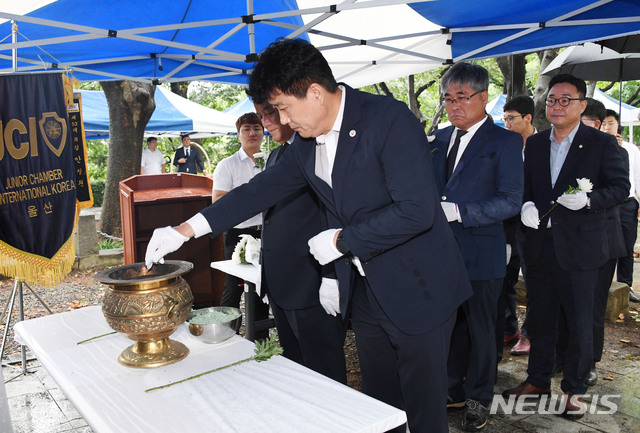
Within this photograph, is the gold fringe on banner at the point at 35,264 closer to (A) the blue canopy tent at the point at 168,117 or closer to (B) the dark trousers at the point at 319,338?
(B) the dark trousers at the point at 319,338

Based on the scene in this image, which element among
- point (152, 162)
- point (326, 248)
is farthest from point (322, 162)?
point (152, 162)

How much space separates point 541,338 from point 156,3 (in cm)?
431

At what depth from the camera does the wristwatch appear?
1.87 m

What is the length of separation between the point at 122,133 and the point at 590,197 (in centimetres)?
853

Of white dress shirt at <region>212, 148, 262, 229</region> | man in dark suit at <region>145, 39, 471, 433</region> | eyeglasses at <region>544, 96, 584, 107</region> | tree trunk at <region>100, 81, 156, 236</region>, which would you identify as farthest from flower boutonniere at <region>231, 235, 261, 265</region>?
tree trunk at <region>100, 81, 156, 236</region>

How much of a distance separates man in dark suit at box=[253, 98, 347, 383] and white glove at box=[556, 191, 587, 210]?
1.48m

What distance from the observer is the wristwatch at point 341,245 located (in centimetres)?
187

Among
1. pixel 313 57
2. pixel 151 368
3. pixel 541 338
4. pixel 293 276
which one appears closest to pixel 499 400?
pixel 541 338

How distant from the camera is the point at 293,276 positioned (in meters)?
2.72

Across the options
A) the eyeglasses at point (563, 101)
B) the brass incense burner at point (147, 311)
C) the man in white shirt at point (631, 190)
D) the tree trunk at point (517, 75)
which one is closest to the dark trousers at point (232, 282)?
the brass incense burner at point (147, 311)

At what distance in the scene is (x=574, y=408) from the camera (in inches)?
124

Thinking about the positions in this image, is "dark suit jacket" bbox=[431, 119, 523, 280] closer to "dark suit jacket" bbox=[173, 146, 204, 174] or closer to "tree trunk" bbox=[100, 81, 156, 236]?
"tree trunk" bbox=[100, 81, 156, 236]

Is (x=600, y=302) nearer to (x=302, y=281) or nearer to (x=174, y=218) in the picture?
(x=302, y=281)

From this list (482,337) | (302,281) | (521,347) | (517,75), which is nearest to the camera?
(302,281)
